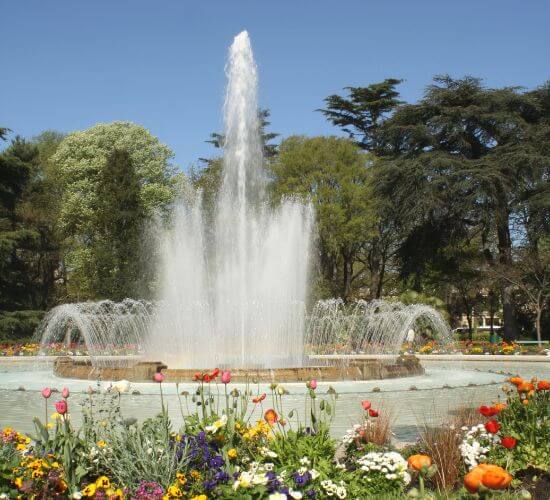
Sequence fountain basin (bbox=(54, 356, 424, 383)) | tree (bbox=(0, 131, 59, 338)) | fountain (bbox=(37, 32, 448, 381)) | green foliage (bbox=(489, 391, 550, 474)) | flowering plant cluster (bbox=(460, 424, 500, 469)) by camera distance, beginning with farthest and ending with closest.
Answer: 1. tree (bbox=(0, 131, 59, 338))
2. fountain (bbox=(37, 32, 448, 381))
3. fountain basin (bbox=(54, 356, 424, 383))
4. green foliage (bbox=(489, 391, 550, 474))
5. flowering plant cluster (bbox=(460, 424, 500, 469))

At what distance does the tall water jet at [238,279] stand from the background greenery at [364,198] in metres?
10.0

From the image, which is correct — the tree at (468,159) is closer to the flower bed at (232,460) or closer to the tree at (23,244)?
the tree at (23,244)

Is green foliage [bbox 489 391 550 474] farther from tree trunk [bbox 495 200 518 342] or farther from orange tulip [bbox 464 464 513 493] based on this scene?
tree trunk [bbox 495 200 518 342]

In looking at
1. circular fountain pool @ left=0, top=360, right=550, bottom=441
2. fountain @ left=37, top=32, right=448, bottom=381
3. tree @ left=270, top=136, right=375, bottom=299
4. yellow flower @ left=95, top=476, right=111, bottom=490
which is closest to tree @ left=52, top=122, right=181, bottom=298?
tree @ left=270, top=136, right=375, bottom=299

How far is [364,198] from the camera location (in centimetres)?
3681

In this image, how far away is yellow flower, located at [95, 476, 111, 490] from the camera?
4383 millimetres

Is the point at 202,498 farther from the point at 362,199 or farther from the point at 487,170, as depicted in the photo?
the point at 362,199

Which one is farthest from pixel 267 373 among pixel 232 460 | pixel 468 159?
pixel 468 159

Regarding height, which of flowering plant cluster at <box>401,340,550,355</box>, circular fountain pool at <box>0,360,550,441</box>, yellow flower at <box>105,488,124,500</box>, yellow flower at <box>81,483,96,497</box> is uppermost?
flowering plant cluster at <box>401,340,550,355</box>

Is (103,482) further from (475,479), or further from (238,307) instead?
(238,307)

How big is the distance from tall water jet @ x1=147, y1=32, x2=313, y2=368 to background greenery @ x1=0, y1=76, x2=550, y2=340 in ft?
32.9

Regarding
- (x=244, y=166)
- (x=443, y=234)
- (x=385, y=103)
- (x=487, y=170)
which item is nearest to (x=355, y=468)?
(x=244, y=166)

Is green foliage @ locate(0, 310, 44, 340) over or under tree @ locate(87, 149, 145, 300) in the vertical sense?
under

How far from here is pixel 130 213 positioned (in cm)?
3581
